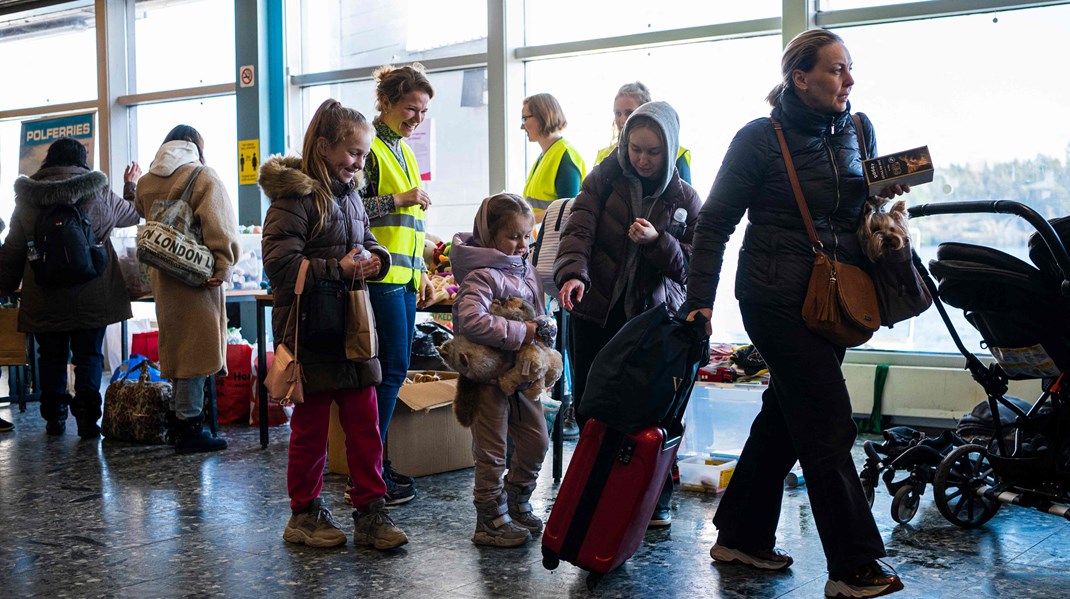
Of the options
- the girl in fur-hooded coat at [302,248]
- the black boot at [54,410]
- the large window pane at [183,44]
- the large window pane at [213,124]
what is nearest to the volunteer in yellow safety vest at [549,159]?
the girl in fur-hooded coat at [302,248]

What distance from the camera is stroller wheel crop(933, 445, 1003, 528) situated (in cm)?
332

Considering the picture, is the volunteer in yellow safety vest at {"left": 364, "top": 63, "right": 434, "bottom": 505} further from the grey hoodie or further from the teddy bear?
the grey hoodie

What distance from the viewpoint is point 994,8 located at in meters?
5.27

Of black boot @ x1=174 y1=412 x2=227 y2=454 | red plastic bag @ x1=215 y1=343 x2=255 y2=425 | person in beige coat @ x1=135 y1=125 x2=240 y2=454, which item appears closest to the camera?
person in beige coat @ x1=135 y1=125 x2=240 y2=454

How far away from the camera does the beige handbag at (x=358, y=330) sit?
3111mm

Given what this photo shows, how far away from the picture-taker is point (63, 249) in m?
5.20

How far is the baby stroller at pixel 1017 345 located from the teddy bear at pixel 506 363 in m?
1.14

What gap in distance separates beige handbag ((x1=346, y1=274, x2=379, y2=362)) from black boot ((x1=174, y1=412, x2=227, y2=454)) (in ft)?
7.18

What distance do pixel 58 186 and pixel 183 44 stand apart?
14.1 feet

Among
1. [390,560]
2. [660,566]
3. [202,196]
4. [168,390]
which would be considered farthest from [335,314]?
[168,390]

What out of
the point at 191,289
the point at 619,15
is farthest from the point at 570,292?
the point at 619,15

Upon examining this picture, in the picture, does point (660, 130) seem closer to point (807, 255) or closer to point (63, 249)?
point (807, 255)

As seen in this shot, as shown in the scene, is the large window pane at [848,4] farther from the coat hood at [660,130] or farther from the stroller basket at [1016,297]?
the coat hood at [660,130]

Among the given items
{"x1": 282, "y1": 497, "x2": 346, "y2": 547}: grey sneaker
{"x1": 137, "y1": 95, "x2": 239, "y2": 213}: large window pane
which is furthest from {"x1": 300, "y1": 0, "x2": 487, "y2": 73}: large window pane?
{"x1": 282, "y1": 497, "x2": 346, "y2": 547}: grey sneaker
